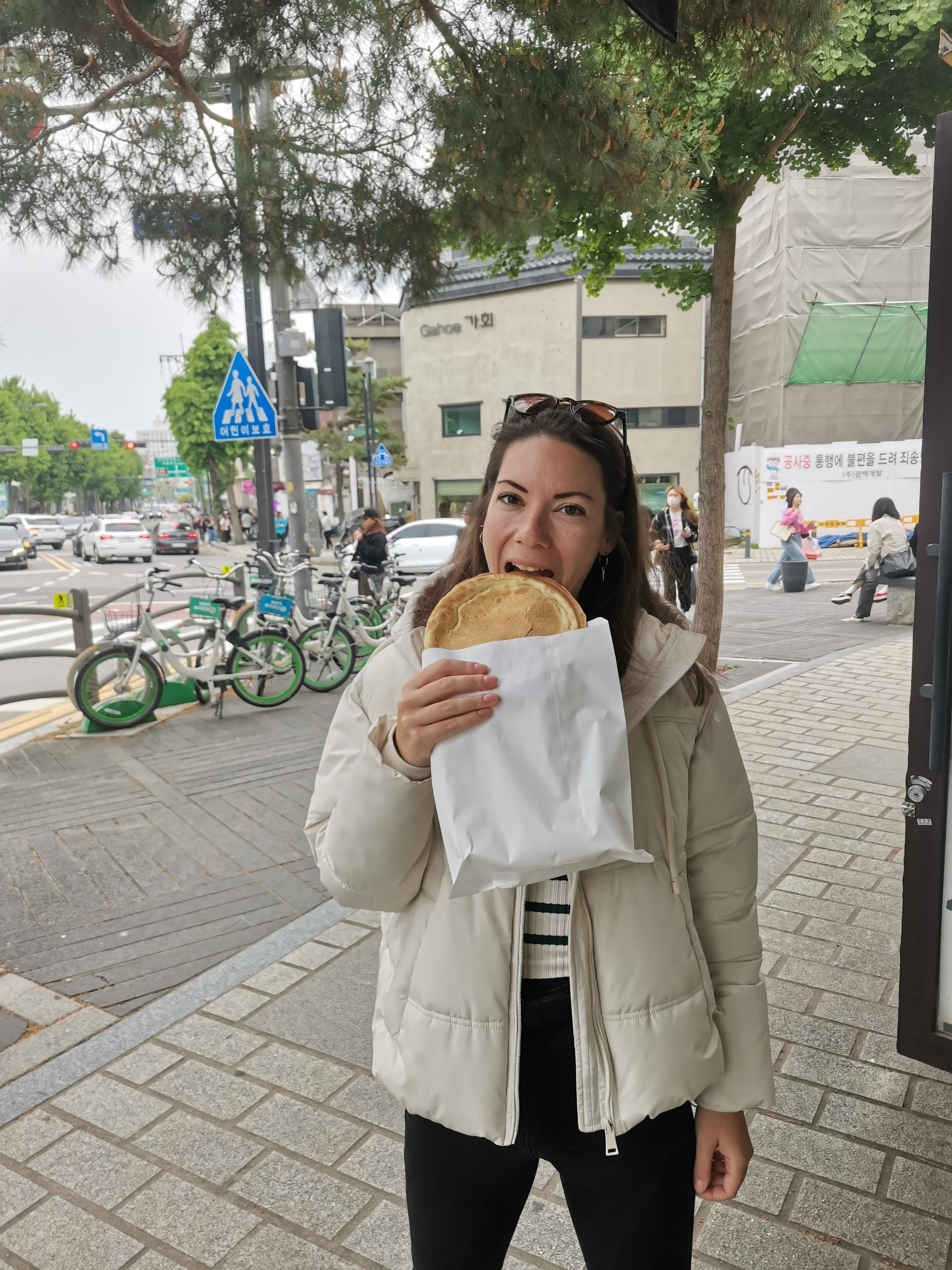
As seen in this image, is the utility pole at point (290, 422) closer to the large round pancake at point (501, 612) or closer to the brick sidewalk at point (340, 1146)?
the brick sidewalk at point (340, 1146)

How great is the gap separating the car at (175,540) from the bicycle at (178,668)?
1266 inches

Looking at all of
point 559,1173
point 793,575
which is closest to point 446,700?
point 559,1173

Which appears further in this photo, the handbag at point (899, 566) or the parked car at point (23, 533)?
the parked car at point (23, 533)

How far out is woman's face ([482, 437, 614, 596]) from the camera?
1384 millimetres

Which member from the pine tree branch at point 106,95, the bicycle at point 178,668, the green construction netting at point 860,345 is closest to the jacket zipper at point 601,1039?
the pine tree branch at point 106,95

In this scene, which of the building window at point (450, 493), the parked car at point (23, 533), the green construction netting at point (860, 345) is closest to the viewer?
the green construction netting at point (860, 345)

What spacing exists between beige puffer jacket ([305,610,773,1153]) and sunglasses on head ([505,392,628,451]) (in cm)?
36

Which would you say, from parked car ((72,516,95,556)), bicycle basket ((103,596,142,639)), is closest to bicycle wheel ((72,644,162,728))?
bicycle basket ((103,596,142,639))

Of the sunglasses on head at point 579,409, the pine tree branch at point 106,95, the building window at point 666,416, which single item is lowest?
the sunglasses on head at point 579,409

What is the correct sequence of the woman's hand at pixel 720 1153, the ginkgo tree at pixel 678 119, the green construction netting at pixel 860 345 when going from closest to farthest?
the woman's hand at pixel 720 1153, the ginkgo tree at pixel 678 119, the green construction netting at pixel 860 345

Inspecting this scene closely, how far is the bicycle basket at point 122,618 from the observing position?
7.48 metres

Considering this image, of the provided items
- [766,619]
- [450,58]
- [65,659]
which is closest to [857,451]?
[766,619]

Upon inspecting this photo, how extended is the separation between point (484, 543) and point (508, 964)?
25.5 inches

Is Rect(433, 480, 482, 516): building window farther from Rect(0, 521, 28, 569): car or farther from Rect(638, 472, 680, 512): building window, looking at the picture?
Rect(0, 521, 28, 569): car
